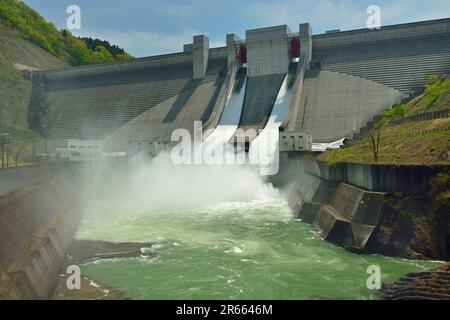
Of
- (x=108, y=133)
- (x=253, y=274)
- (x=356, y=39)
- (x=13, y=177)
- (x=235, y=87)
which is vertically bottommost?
(x=253, y=274)

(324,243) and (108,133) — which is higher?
(108,133)

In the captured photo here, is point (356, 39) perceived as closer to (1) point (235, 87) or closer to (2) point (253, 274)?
(1) point (235, 87)

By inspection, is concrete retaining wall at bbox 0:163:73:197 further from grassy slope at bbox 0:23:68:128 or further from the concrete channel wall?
grassy slope at bbox 0:23:68:128

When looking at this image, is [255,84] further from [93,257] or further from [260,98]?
[93,257]

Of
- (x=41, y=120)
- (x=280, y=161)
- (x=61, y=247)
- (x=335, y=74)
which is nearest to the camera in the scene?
(x=61, y=247)

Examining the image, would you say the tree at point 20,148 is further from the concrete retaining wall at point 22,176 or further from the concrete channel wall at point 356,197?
the concrete channel wall at point 356,197

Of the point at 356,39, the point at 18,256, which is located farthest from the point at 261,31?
the point at 18,256

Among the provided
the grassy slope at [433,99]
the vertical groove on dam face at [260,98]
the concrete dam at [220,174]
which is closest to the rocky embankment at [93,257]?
the concrete dam at [220,174]

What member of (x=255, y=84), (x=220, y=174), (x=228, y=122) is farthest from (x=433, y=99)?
(x=255, y=84)
